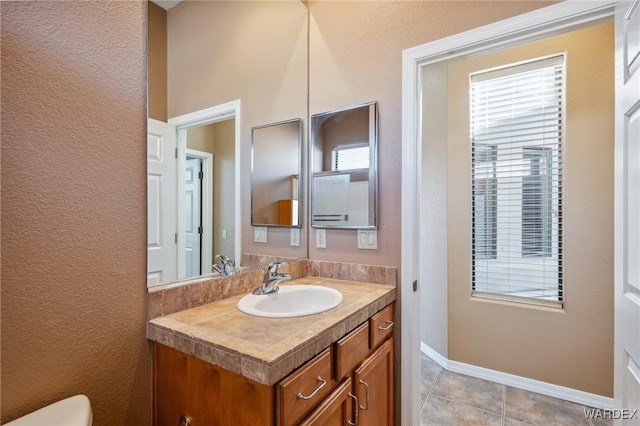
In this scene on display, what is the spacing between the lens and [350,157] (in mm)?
1799

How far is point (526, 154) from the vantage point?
2320mm

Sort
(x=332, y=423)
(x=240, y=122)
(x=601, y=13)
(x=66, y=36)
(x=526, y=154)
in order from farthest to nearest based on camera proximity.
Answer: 1. (x=526, y=154)
2. (x=240, y=122)
3. (x=601, y=13)
4. (x=332, y=423)
5. (x=66, y=36)

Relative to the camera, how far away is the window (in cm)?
174

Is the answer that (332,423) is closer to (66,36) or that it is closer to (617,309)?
(617,309)

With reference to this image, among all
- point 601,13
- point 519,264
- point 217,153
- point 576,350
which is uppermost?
point 601,13

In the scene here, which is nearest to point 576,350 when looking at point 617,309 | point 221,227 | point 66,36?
point 617,309

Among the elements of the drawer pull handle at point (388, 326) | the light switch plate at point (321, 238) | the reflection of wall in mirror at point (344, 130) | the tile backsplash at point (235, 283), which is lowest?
the drawer pull handle at point (388, 326)

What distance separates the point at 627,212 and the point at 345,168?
121cm

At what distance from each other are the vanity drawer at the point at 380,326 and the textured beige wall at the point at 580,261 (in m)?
1.30

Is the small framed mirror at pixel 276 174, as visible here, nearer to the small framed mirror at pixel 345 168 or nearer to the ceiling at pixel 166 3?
the small framed mirror at pixel 345 168

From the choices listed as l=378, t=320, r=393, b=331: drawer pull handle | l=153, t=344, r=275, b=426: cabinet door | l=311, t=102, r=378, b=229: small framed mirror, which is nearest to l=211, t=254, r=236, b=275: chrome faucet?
l=153, t=344, r=275, b=426: cabinet door

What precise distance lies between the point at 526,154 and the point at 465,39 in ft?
4.24

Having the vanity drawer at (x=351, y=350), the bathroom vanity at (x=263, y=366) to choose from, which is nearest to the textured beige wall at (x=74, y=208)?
the bathroom vanity at (x=263, y=366)

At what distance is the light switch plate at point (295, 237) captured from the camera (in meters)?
1.90
